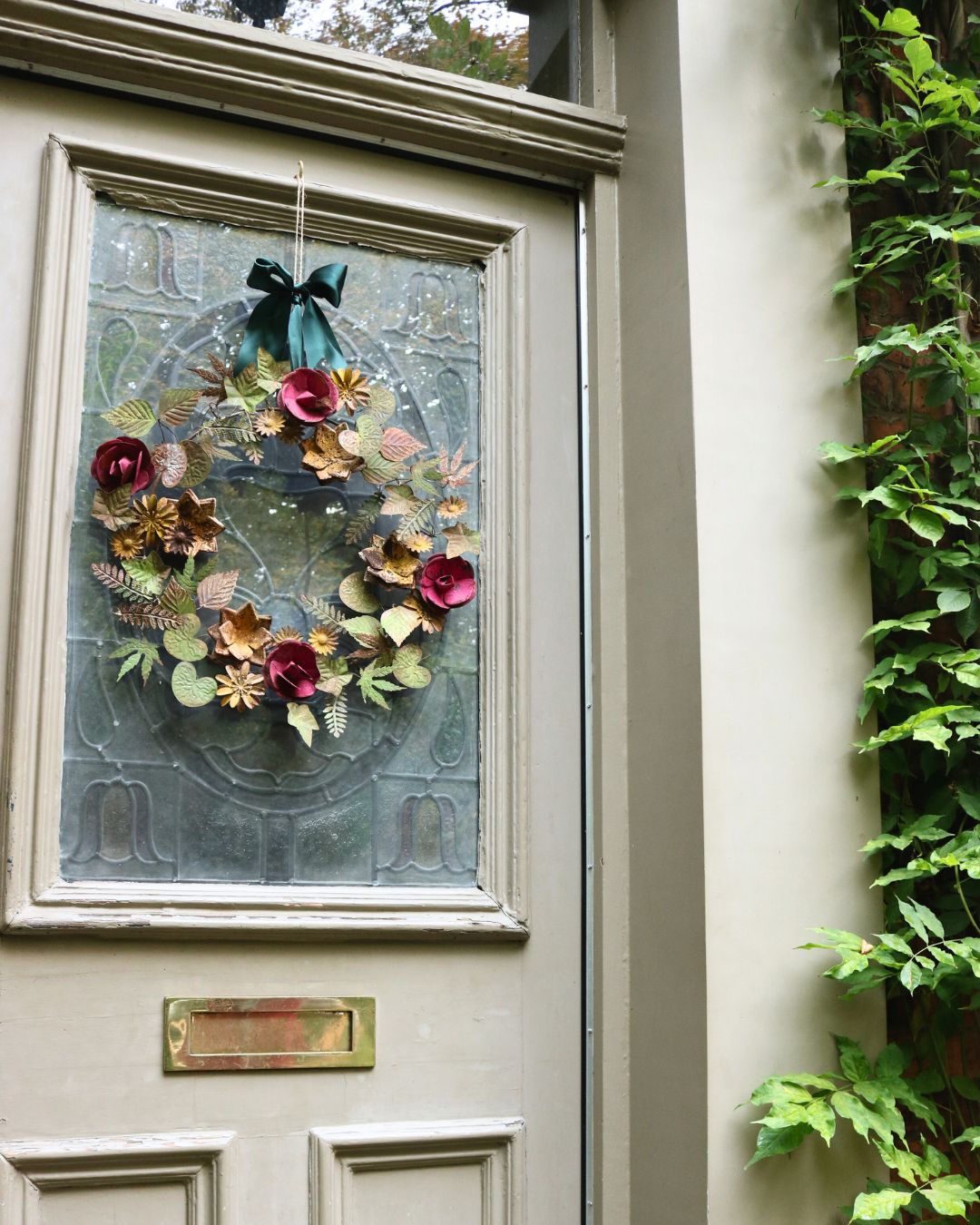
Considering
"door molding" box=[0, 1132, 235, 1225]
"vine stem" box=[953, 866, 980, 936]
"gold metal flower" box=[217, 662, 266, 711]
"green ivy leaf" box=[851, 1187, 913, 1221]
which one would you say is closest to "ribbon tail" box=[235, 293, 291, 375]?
"gold metal flower" box=[217, 662, 266, 711]

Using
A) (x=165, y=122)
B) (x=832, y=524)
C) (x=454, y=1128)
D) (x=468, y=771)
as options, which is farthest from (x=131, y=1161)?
(x=165, y=122)

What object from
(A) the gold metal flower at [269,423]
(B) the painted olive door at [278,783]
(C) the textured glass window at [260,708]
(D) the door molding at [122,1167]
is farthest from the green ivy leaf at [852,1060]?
(A) the gold metal flower at [269,423]

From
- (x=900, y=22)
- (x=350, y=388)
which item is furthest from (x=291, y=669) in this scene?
(x=900, y=22)

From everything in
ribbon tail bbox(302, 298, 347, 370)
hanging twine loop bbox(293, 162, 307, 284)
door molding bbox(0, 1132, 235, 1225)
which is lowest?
door molding bbox(0, 1132, 235, 1225)

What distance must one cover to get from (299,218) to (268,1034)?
4.06 feet

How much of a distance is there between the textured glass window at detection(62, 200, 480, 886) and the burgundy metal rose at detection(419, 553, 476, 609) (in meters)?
0.07

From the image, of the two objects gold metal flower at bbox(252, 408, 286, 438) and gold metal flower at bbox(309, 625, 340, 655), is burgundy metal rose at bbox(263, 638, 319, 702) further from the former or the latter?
gold metal flower at bbox(252, 408, 286, 438)

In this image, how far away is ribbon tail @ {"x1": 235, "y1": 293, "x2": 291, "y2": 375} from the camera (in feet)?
6.19

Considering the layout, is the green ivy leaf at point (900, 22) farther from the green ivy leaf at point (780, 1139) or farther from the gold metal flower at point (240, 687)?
the green ivy leaf at point (780, 1139)

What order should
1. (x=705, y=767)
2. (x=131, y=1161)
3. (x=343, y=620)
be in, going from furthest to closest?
1. (x=343, y=620)
2. (x=705, y=767)
3. (x=131, y=1161)

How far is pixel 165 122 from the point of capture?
6.43ft

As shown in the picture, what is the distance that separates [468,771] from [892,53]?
4.74 ft

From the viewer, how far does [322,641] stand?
6.22ft

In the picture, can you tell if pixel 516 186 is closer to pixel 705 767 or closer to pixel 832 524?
pixel 832 524
